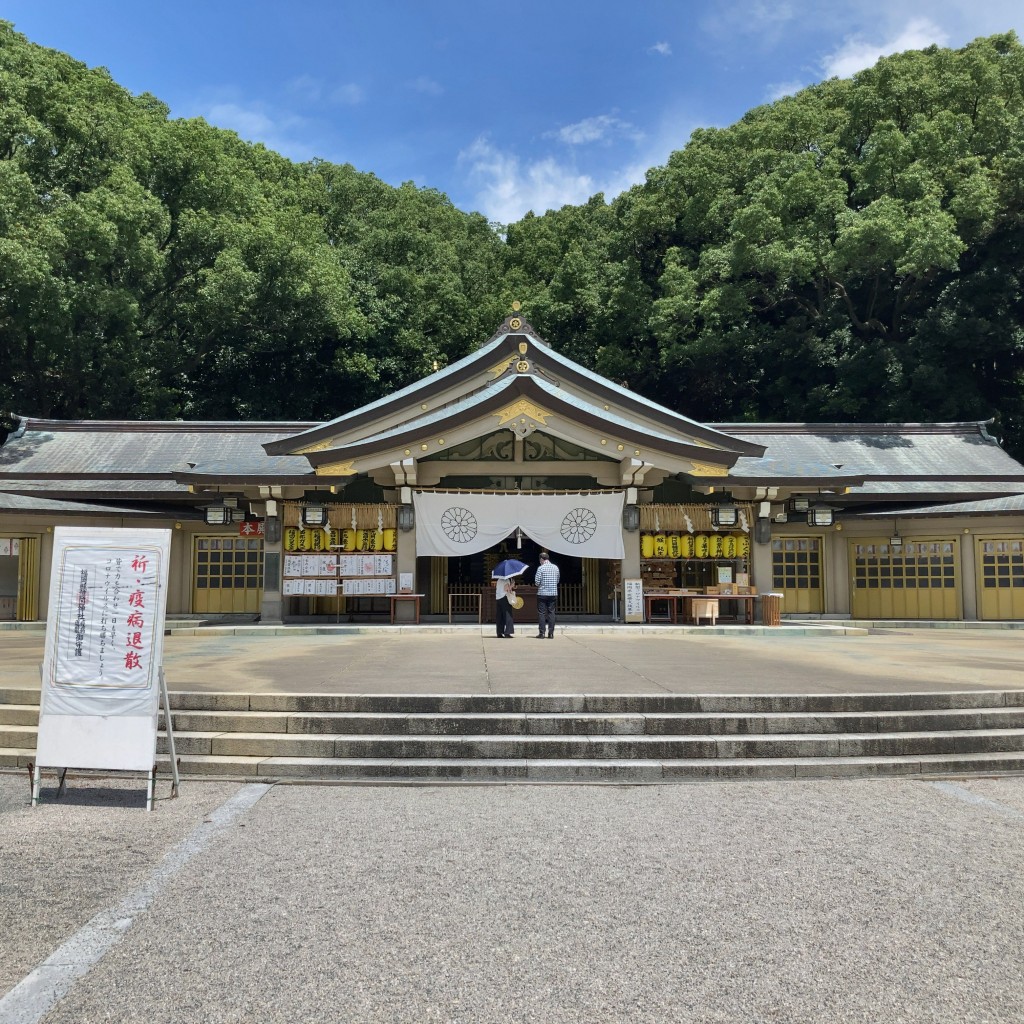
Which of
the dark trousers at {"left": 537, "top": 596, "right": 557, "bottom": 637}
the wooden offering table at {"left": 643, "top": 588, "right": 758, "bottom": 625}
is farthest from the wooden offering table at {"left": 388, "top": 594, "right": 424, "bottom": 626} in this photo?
the wooden offering table at {"left": 643, "top": 588, "right": 758, "bottom": 625}

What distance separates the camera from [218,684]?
8211mm

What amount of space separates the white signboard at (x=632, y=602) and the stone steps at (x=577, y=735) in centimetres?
940

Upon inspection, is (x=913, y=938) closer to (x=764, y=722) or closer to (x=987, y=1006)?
(x=987, y=1006)

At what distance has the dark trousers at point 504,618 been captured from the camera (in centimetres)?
1376

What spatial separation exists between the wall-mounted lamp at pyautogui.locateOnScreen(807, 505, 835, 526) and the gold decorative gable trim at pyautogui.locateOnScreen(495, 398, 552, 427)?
6851 millimetres

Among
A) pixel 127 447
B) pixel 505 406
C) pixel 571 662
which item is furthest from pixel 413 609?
pixel 127 447

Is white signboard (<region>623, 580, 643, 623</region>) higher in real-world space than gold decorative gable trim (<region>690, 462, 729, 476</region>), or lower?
lower

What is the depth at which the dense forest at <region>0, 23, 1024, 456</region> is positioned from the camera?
25.2 meters

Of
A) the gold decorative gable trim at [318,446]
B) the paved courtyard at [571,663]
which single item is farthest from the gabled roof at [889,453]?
the gold decorative gable trim at [318,446]

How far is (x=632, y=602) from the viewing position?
55.4ft

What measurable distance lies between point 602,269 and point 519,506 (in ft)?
67.9

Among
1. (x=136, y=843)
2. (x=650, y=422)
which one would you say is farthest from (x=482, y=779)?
(x=650, y=422)

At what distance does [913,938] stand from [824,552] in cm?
1820

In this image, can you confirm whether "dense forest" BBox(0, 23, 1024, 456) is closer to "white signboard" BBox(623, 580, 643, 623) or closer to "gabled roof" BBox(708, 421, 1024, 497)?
"gabled roof" BBox(708, 421, 1024, 497)
